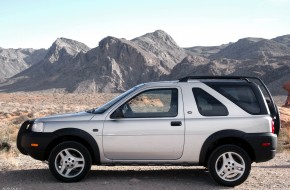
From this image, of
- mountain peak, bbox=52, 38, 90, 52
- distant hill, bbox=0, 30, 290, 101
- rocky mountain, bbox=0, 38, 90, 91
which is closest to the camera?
distant hill, bbox=0, 30, 290, 101

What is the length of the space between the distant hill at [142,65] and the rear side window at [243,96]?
57769mm

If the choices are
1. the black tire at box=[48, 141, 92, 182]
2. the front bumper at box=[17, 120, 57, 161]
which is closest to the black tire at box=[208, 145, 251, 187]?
the black tire at box=[48, 141, 92, 182]

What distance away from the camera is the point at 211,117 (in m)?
7.62

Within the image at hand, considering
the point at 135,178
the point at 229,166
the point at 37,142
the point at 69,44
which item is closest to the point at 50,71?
the point at 69,44

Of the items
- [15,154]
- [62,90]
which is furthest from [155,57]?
[15,154]

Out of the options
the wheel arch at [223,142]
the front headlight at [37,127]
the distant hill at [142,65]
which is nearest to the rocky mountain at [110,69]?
the distant hill at [142,65]

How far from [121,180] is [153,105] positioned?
1429 mm

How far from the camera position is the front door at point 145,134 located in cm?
756

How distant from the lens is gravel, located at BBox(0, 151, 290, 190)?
761 cm

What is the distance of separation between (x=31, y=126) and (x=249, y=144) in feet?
11.9

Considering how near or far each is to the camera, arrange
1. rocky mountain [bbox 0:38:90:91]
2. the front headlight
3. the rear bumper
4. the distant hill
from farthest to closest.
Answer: rocky mountain [bbox 0:38:90:91] < the distant hill < the front headlight < the rear bumper

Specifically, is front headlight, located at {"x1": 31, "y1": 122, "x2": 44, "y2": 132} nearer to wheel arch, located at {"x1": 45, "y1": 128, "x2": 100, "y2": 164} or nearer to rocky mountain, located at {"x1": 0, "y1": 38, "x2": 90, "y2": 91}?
wheel arch, located at {"x1": 45, "y1": 128, "x2": 100, "y2": 164}

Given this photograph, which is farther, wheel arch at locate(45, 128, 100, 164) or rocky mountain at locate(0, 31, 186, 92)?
rocky mountain at locate(0, 31, 186, 92)

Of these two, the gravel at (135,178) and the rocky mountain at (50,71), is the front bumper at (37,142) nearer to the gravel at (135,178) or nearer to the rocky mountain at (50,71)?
the gravel at (135,178)
